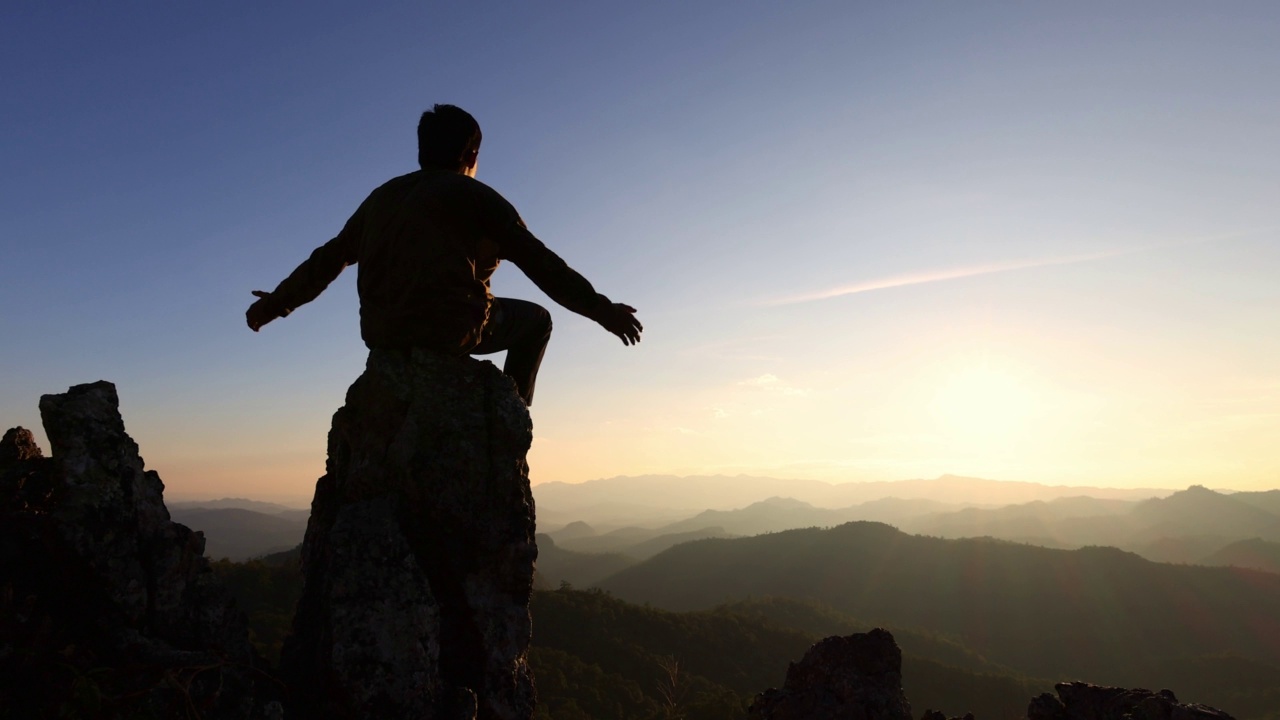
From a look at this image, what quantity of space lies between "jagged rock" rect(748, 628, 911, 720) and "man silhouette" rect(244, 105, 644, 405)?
350 centimetres

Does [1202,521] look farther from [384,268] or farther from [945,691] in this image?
[384,268]

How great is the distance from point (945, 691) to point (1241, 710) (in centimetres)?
1534

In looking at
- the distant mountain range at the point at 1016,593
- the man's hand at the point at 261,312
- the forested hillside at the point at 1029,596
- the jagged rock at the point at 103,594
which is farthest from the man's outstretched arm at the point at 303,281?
the distant mountain range at the point at 1016,593

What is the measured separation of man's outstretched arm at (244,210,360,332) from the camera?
4781 millimetres

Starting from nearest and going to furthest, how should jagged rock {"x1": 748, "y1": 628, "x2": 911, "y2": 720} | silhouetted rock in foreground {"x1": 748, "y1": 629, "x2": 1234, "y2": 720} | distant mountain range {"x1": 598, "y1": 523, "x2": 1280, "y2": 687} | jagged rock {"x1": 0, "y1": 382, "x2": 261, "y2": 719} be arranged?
jagged rock {"x1": 0, "y1": 382, "x2": 261, "y2": 719}, silhouetted rock in foreground {"x1": 748, "y1": 629, "x2": 1234, "y2": 720}, jagged rock {"x1": 748, "y1": 628, "x2": 911, "y2": 720}, distant mountain range {"x1": 598, "y1": 523, "x2": 1280, "y2": 687}

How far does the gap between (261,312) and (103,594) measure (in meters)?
2.15

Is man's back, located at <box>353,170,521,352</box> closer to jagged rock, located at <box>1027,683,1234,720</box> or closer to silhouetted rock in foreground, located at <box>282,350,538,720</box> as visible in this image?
silhouetted rock in foreground, located at <box>282,350,538,720</box>

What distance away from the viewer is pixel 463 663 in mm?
3926

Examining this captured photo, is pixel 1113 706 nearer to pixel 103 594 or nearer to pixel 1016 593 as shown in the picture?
pixel 103 594

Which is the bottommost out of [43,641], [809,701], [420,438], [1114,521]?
[1114,521]

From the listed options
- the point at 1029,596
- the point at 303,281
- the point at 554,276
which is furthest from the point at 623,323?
the point at 1029,596

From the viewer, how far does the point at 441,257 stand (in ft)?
14.2

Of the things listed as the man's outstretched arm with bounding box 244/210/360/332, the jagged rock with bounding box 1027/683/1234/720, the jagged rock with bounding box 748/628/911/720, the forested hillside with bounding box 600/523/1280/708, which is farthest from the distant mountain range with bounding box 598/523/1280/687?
the man's outstretched arm with bounding box 244/210/360/332

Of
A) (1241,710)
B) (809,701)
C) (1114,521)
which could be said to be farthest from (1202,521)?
(809,701)
